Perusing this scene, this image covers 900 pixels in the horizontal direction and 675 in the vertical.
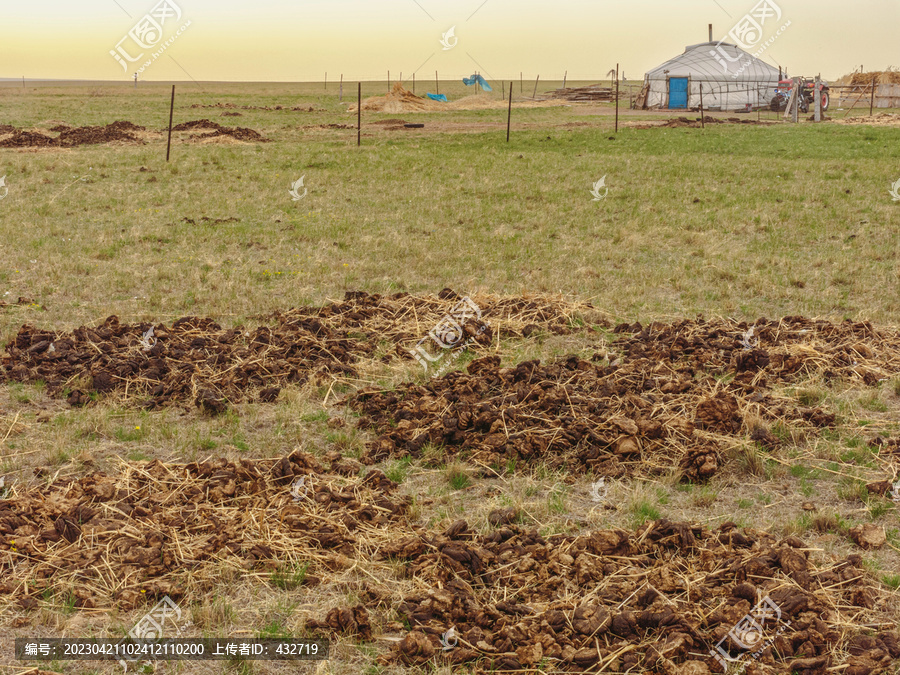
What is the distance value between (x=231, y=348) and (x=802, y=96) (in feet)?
157

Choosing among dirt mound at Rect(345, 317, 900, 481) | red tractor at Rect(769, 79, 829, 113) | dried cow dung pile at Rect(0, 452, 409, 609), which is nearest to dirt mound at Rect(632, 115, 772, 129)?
red tractor at Rect(769, 79, 829, 113)

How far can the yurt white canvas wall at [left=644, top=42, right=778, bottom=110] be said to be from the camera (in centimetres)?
5138

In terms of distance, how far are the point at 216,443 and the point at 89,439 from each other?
3.50ft

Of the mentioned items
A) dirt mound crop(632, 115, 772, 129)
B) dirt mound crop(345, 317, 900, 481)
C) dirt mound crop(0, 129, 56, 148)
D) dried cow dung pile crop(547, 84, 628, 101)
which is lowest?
dirt mound crop(345, 317, 900, 481)

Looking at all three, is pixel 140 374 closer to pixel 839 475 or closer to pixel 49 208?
pixel 839 475

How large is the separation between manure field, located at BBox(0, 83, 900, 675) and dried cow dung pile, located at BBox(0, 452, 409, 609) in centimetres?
2

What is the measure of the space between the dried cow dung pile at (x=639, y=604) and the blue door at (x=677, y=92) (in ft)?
172

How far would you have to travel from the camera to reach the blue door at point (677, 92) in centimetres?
5241

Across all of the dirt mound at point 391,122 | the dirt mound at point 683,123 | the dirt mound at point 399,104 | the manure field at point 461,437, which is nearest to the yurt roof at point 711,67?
the dirt mound at point 399,104

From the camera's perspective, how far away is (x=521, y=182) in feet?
60.7

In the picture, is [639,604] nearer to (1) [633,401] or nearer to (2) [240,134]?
(1) [633,401]

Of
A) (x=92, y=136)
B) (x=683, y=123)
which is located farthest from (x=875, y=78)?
(x=92, y=136)

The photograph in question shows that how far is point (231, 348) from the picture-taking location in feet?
26.4

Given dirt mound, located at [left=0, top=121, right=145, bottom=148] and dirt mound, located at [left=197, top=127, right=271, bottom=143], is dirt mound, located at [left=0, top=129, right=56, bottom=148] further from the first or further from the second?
dirt mound, located at [left=197, top=127, right=271, bottom=143]
